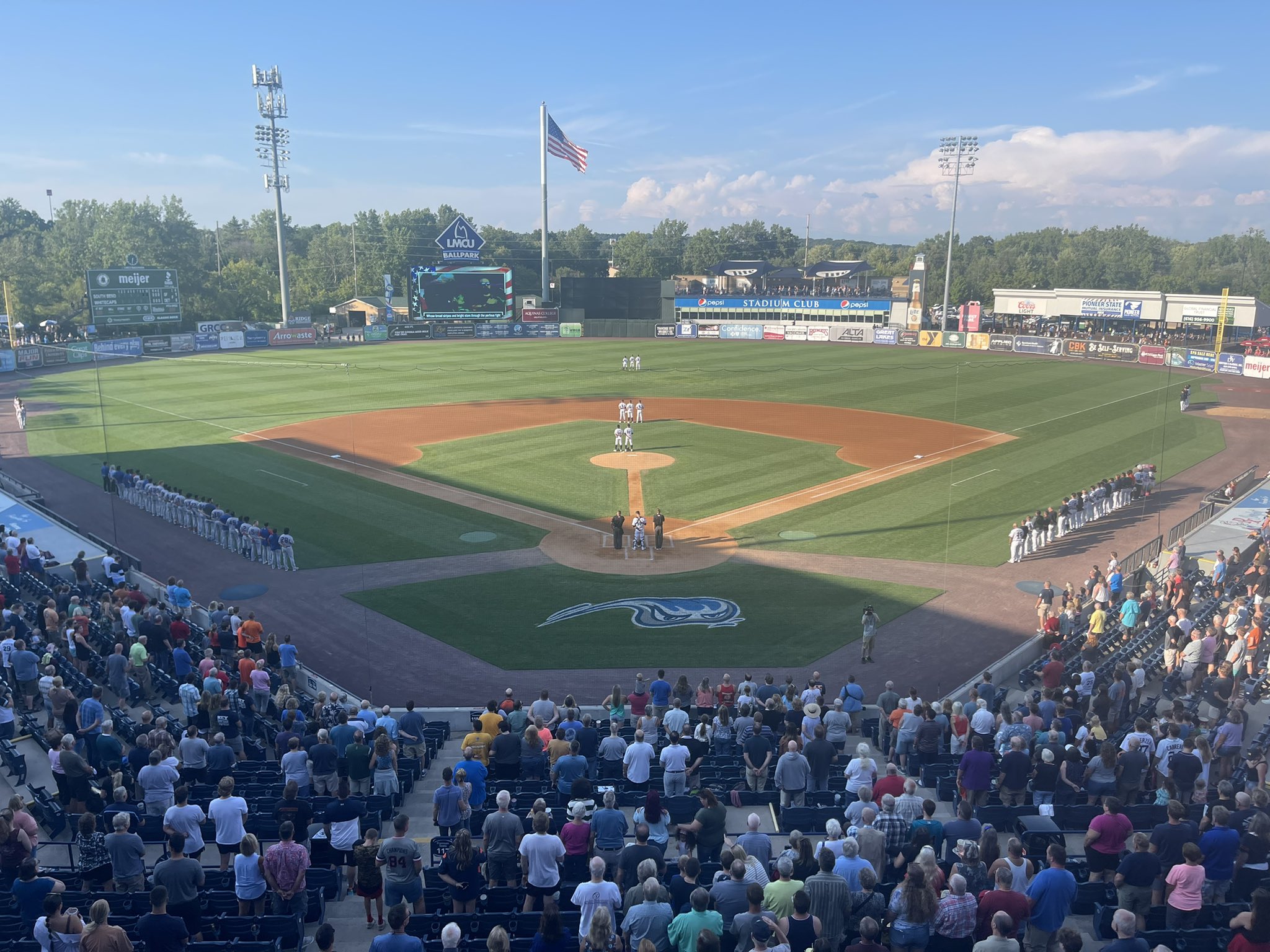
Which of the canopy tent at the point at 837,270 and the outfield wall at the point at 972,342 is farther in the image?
the canopy tent at the point at 837,270

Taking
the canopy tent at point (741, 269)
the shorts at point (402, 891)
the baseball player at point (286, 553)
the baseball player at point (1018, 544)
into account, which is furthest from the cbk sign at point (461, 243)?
the shorts at point (402, 891)

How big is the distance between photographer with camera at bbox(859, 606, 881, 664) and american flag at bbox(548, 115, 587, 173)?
7323cm

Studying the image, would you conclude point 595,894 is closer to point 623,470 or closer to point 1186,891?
point 1186,891

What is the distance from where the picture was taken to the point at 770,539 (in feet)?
91.9

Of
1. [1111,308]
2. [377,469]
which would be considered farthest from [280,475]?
[1111,308]

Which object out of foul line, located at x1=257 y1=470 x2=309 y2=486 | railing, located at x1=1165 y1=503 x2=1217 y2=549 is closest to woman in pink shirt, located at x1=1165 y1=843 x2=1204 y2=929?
railing, located at x1=1165 y1=503 x2=1217 y2=549

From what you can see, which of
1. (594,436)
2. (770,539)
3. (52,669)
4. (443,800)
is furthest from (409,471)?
(443,800)

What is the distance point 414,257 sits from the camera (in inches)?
5212

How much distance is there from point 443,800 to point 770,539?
748 inches

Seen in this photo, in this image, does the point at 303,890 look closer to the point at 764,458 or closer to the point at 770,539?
the point at 770,539

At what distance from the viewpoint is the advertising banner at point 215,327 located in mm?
89312

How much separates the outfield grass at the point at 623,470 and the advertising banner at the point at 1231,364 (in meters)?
40.5

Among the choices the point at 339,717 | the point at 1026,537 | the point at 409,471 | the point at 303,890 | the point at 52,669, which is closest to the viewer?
the point at 303,890

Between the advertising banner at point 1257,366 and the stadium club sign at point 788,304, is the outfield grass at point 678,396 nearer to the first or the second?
the advertising banner at point 1257,366
